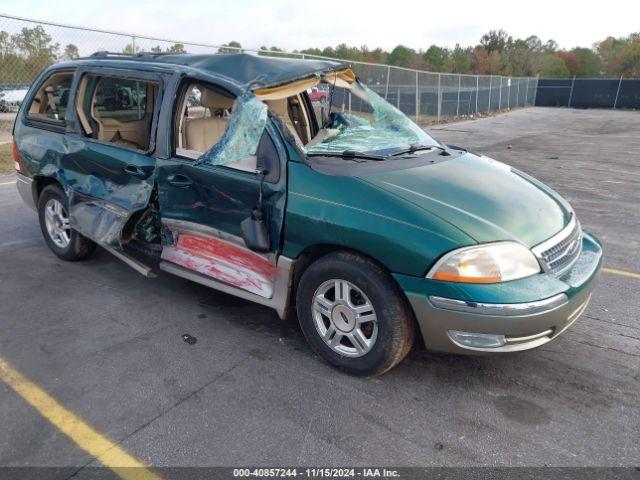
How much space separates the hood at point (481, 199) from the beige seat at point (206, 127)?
1.43 meters

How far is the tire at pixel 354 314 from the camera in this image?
2799 millimetres

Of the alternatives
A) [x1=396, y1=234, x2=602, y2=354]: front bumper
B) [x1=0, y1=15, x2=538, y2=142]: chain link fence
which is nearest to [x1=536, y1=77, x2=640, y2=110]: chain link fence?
[x1=0, y1=15, x2=538, y2=142]: chain link fence

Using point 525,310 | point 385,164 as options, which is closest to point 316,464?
point 525,310

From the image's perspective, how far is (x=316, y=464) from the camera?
238 cm

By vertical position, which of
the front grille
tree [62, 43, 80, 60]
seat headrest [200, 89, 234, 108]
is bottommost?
the front grille

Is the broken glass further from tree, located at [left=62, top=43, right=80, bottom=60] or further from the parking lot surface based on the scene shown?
tree, located at [left=62, top=43, right=80, bottom=60]

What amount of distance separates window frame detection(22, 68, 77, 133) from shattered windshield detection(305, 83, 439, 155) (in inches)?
86.0

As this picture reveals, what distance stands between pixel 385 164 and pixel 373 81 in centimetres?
1515

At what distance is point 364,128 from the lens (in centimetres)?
421

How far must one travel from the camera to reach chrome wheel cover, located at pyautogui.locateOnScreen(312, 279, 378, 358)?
2926 millimetres

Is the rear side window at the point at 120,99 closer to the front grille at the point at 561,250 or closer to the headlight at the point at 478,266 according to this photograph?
the headlight at the point at 478,266

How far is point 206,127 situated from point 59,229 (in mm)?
1958

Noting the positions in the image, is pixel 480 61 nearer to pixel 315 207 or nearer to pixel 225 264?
pixel 225 264

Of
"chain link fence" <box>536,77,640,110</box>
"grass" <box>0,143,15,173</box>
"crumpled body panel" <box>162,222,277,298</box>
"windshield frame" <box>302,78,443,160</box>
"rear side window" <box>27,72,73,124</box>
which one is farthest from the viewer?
"chain link fence" <box>536,77,640,110</box>
